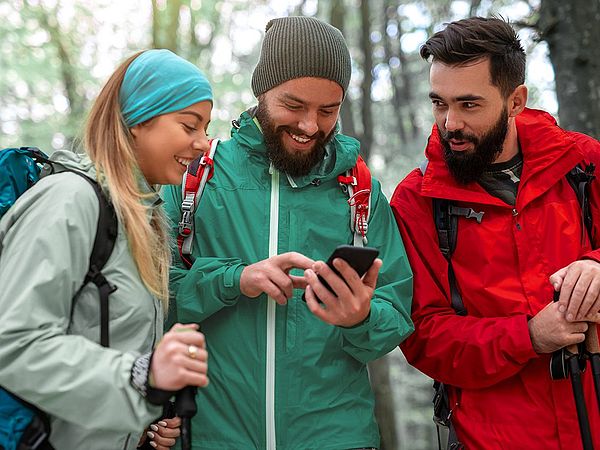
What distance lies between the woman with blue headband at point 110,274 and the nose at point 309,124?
0.78 m

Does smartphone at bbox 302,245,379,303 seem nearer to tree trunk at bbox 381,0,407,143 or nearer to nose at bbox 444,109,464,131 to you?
nose at bbox 444,109,464,131

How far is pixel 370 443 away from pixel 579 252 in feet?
5.21

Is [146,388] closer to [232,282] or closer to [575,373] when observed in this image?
[232,282]

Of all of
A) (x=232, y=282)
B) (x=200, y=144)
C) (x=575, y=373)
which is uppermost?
(x=200, y=144)

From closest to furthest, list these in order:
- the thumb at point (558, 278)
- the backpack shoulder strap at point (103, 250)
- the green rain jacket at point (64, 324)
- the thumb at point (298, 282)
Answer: the green rain jacket at point (64, 324)
the backpack shoulder strap at point (103, 250)
the thumb at point (298, 282)
the thumb at point (558, 278)

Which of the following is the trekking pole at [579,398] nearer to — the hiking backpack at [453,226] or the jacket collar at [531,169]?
the hiking backpack at [453,226]

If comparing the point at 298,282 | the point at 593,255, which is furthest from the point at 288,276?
the point at 593,255

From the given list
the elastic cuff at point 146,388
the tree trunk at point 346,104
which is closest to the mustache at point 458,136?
the elastic cuff at point 146,388

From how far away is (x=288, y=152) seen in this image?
3.87 m

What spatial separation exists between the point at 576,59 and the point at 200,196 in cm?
366

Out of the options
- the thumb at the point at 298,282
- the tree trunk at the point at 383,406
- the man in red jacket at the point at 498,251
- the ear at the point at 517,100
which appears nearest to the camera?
the thumb at the point at 298,282

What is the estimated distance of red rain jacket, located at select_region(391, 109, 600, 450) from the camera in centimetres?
374

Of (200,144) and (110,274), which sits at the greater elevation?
(200,144)

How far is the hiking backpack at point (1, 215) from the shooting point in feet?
8.01
